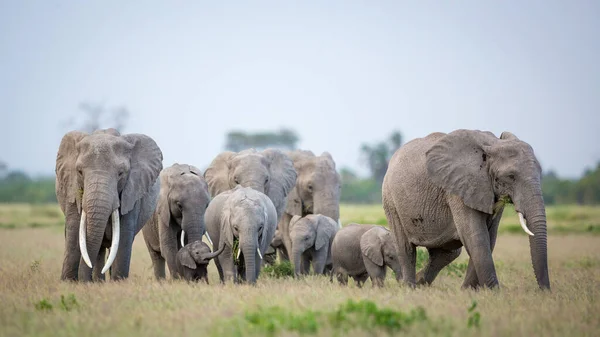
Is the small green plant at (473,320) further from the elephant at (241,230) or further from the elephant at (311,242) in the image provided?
the elephant at (311,242)

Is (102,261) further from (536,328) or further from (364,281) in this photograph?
(536,328)

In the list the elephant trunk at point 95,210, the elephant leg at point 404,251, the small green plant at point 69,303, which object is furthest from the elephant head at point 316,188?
the small green plant at point 69,303

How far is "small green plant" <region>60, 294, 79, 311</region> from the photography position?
354 inches

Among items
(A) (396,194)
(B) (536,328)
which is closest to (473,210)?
(A) (396,194)

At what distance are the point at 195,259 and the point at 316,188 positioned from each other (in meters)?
7.72

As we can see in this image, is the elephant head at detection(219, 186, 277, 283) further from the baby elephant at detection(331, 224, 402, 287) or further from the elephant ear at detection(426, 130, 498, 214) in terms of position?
the elephant ear at detection(426, 130, 498, 214)

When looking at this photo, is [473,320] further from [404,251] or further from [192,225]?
[192,225]

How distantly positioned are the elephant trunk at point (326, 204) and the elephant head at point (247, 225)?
6825mm

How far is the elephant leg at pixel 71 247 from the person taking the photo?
11.4m

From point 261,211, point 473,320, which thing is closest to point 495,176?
point 473,320

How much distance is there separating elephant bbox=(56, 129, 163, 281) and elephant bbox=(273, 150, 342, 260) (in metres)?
7.65

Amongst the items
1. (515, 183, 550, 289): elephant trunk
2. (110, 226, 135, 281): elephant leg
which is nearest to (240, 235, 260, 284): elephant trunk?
(110, 226, 135, 281): elephant leg

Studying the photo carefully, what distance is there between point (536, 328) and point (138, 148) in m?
Result: 6.38

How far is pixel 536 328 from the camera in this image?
7691 mm
